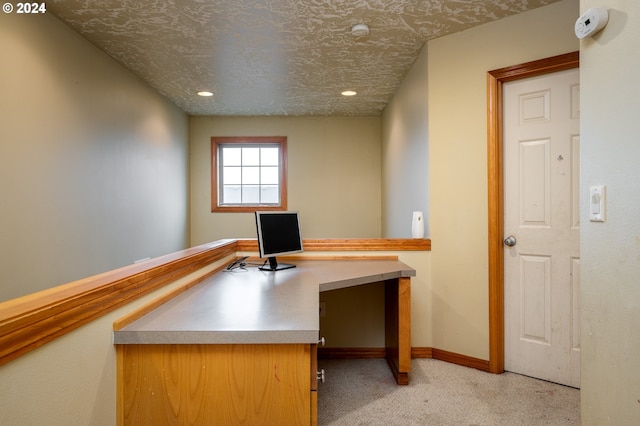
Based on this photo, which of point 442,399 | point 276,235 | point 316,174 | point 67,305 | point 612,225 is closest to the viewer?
point 67,305

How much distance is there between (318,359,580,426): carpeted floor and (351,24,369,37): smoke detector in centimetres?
228

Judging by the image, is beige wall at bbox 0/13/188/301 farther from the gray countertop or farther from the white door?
the white door

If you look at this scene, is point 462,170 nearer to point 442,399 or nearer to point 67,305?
point 442,399

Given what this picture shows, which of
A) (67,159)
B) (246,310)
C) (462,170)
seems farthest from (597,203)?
(67,159)

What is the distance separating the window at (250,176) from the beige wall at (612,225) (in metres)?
3.81

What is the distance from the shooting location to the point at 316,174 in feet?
15.5

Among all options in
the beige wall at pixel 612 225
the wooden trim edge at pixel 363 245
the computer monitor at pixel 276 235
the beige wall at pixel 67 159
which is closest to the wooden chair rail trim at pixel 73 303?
the computer monitor at pixel 276 235

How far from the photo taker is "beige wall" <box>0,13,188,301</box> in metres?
1.91

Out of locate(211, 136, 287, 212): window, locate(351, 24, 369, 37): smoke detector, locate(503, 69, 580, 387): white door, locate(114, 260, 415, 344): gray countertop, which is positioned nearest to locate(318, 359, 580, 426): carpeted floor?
locate(503, 69, 580, 387): white door

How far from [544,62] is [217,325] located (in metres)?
2.35

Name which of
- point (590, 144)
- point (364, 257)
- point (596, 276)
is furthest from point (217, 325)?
point (364, 257)

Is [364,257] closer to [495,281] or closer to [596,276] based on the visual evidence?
[495,281]

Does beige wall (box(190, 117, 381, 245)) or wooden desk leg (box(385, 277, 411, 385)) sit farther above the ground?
beige wall (box(190, 117, 381, 245))

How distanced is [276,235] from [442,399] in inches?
53.2
